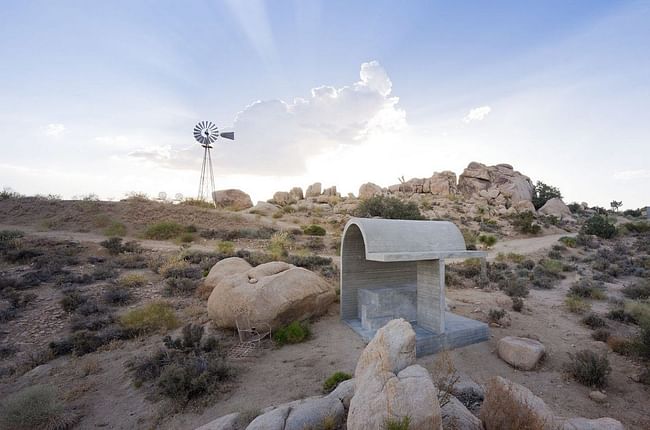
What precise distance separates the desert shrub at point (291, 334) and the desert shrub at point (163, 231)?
16.9 m

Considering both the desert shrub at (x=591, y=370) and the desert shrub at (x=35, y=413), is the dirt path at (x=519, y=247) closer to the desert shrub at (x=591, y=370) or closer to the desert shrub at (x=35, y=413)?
the desert shrub at (x=591, y=370)

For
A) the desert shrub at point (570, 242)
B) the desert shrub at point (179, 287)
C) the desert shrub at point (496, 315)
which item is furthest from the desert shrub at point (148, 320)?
the desert shrub at point (570, 242)

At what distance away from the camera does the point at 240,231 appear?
22859mm

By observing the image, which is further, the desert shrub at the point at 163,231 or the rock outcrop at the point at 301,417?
the desert shrub at the point at 163,231

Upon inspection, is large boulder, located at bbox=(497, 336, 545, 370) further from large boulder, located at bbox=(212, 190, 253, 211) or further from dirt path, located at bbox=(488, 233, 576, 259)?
large boulder, located at bbox=(212, 190, 253, 211)

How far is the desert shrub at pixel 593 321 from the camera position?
797 centimetres

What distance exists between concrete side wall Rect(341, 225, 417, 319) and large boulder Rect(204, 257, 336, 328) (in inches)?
28.7

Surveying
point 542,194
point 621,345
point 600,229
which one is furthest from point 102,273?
point 542,194

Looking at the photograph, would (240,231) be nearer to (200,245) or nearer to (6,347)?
(200,245)

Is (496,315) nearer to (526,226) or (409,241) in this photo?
(409,241)

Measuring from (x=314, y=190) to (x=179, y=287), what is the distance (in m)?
37.7

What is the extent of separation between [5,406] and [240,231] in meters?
18.5

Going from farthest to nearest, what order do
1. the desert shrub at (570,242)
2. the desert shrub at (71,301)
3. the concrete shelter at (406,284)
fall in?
1. the desert shrub at (570,242)
2. the desert shrub at (71,301)
3. the concrete shelter at (406,284)

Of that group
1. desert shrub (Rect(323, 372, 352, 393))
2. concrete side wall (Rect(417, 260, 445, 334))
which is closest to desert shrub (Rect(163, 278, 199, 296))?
desert shrub (Rect(323, 372, 352, 393))
